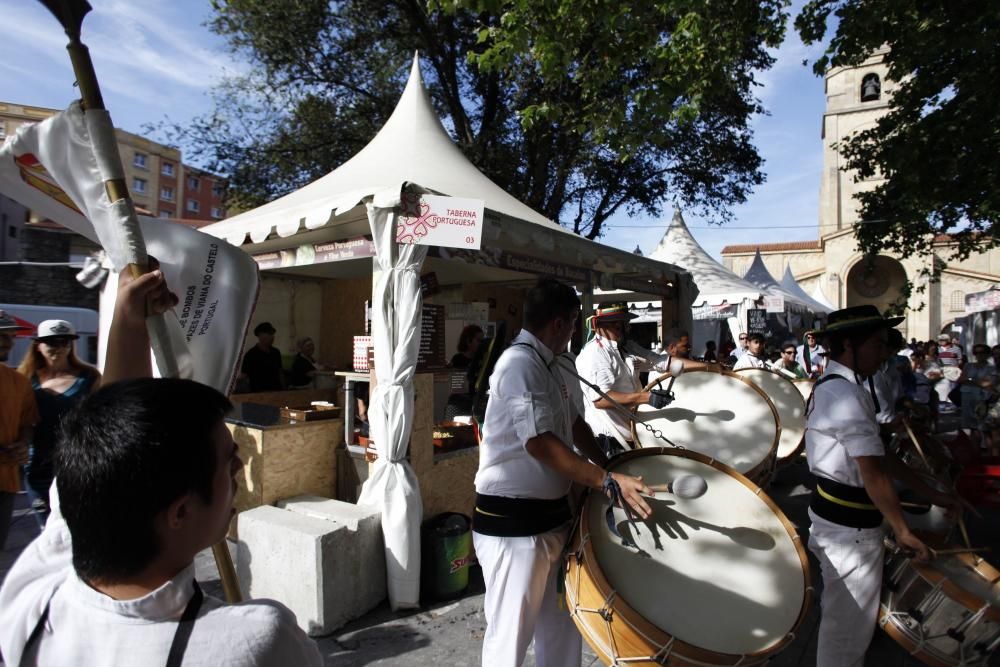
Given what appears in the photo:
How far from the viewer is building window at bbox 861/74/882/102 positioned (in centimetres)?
4089

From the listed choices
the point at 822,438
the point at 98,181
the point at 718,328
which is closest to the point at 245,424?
the point at 98,181

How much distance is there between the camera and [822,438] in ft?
8.44

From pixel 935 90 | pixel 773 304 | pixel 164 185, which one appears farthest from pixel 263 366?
pixel 164 185

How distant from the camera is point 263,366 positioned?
7.16m

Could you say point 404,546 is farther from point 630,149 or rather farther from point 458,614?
point 630,149

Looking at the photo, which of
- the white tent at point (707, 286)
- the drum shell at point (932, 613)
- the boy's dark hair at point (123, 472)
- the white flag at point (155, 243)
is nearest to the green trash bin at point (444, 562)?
the drum shell at point (932, 613)

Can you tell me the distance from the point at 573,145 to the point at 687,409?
467 inches

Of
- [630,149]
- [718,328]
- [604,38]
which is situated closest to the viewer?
A: [604,38]

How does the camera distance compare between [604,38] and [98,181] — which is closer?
[98,181]

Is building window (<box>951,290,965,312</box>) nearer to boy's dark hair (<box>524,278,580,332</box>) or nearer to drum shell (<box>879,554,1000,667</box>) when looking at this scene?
drum shell (<box>879,554,1000,667</box>)

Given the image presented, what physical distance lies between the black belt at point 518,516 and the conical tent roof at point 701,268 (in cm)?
1255

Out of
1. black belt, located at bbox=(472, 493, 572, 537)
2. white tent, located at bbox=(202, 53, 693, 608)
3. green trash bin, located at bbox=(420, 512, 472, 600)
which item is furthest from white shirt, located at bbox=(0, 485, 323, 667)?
green trash bin, located at bbox=(420, 512, 472, 600)

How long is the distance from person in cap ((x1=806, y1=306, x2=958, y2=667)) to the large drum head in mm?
521

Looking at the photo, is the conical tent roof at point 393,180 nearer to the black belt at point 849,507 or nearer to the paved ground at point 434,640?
the paved ground at point 434,640
